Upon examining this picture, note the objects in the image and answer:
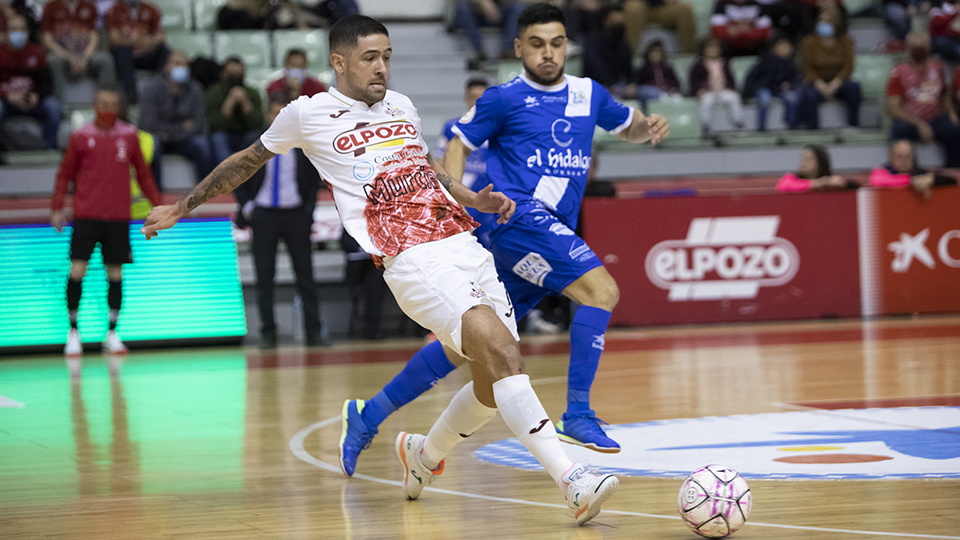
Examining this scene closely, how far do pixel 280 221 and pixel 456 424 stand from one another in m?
7.22

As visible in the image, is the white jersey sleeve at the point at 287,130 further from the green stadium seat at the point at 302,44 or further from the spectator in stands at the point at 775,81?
the spectator in stands at the point at 775,81

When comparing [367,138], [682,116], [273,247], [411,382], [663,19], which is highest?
[663,19]

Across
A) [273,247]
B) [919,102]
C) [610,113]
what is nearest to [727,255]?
[273,247]

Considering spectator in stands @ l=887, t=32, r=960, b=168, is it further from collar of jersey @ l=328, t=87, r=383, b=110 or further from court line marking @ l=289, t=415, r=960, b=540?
collar of jersey @ l=328, t=87, r=383, b=110

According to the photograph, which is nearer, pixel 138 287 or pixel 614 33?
pixel 138 287

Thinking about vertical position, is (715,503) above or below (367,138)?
below

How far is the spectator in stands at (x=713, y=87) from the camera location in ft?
49.2

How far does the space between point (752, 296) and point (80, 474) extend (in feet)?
27.7

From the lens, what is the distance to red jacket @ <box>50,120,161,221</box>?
10477 mm

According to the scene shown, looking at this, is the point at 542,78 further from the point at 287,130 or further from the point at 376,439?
the point at 376,439

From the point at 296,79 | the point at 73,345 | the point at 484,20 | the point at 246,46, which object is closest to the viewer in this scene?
the point at 73,345

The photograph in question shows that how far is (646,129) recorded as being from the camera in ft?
17.6

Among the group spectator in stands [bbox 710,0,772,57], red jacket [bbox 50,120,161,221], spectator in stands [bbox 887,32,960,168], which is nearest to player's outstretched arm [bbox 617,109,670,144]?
red jacket [bbox 50,120,161,221]

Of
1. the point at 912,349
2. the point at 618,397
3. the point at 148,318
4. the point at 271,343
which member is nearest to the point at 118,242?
the point at 148,318
